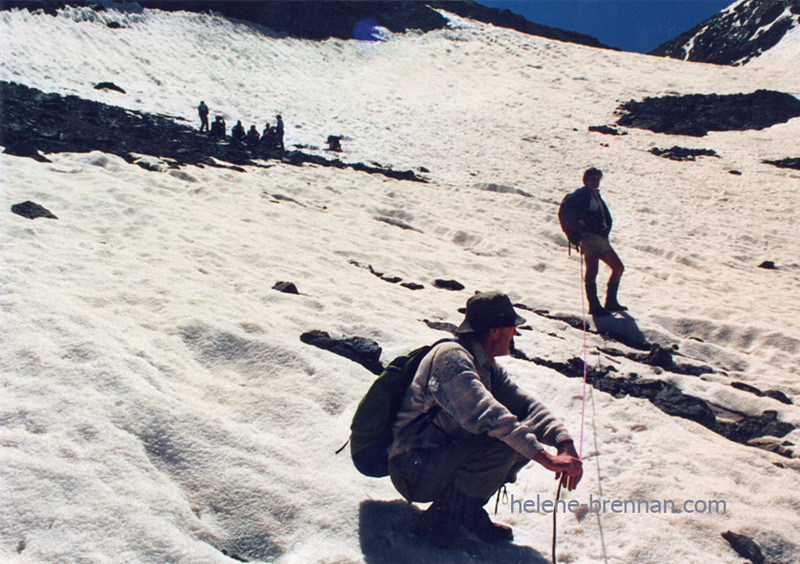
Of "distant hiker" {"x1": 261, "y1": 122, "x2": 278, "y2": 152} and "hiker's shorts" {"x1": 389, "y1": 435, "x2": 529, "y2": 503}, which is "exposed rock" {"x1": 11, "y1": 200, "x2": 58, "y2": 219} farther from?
"distant hiker" {"x1": 261, "y1": 122, "x2": 278, "y2": 152}

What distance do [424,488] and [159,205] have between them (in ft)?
22.9

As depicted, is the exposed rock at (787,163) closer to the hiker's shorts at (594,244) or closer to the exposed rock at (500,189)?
the exposed rock at (500,189)

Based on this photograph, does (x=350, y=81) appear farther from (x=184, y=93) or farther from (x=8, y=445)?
(x=8, y=445)

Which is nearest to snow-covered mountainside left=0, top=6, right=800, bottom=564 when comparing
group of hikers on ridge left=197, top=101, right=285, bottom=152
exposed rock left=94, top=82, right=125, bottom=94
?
group of hikers on ridge left=197, top=101, right=285, bottom=152

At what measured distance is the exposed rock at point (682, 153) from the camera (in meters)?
20.5

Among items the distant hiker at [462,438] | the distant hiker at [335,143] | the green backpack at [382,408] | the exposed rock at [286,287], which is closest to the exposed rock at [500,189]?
the distant hiker at [335,143]

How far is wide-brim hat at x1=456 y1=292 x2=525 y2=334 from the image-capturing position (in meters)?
2.92

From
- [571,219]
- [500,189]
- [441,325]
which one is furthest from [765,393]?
[500,189]

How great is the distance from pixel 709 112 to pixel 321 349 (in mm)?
28152

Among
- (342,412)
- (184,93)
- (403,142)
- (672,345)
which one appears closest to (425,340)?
(342,412)

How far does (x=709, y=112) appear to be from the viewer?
2673cm

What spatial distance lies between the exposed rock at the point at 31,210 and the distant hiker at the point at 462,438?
19.0ft

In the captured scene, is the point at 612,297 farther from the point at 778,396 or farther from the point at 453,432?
the point at 453,432

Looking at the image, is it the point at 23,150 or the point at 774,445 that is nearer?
the point at 774,445
